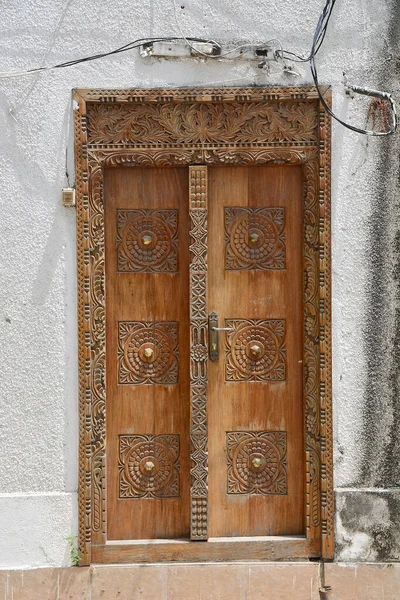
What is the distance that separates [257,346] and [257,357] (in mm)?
67

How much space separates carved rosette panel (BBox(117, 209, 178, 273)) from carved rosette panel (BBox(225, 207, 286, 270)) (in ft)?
1.15

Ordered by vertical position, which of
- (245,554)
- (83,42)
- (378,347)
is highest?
(83,42)

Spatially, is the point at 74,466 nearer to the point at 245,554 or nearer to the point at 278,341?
the point at 245,554

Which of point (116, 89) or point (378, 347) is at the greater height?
point (116, 89)

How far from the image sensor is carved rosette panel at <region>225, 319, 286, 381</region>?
409cm

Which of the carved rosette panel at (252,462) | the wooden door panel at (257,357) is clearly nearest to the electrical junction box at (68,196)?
the wooden door panel at (257,357)

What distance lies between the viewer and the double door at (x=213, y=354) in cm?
407

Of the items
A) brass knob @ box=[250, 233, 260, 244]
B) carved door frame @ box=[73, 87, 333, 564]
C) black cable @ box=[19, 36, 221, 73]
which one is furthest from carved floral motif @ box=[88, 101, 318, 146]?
brass knob @ box=[250, 233, 260, 244]

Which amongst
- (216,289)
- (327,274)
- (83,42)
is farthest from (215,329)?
(83,42)

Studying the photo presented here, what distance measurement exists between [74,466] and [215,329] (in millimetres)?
1159

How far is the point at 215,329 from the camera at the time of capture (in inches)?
159

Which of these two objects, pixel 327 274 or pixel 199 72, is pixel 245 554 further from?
pixel 199 72

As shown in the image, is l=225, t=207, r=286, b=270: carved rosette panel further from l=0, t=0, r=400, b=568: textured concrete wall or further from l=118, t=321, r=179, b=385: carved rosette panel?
l=118, t=321, r=179, b=385: carved rosette panel

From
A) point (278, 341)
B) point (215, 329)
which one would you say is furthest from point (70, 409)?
point (278, 341)
